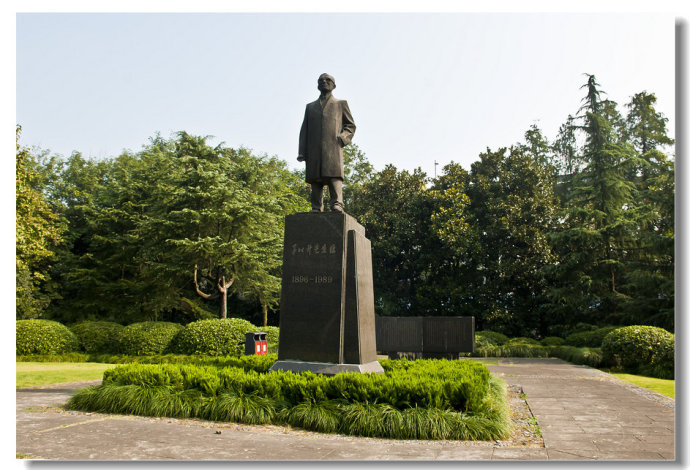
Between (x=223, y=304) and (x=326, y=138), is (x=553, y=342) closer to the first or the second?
(x=223, y=304)

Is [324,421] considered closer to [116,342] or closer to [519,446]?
[519,446]

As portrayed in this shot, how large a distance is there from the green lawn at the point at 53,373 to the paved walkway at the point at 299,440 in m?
3.34

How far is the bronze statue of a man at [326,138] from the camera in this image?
775 centimetres

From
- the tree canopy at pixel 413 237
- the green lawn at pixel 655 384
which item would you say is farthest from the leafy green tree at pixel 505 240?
the green lawn at pixel 655 384

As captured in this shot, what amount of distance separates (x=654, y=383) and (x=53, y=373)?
12185 mm

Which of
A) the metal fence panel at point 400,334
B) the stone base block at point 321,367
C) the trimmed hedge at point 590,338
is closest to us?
the stone base block at point 321,367

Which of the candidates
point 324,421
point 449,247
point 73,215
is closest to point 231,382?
point 324,421

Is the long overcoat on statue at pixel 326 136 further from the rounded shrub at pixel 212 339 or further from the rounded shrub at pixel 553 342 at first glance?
the rounded shrub at pixel 553 342

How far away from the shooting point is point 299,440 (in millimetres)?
5098

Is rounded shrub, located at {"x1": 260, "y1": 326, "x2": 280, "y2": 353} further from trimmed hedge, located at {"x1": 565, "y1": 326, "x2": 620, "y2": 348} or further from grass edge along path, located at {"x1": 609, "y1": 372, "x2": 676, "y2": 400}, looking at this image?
trimmed hedge, located at {"x1": 565, "y1": 326, "x2": 620, "y2": 348}

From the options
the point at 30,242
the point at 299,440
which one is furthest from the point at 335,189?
the point at 30,242

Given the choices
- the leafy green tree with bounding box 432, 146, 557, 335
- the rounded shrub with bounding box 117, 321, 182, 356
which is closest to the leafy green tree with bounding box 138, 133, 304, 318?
the rounded shrub with bounding box 117, 321, 182, 356

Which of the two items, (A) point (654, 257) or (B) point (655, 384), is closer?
(B) point (655, 384)

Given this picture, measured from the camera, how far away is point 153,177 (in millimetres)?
22406
